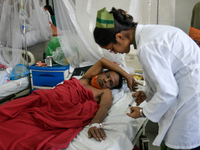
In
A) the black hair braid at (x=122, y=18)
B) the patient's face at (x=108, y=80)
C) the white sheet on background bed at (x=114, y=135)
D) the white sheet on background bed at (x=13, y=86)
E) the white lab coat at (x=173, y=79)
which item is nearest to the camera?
the white lab coat at (x=173, y=79)

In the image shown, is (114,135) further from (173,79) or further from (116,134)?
(173,79)

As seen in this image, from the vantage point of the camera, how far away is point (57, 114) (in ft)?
5.41

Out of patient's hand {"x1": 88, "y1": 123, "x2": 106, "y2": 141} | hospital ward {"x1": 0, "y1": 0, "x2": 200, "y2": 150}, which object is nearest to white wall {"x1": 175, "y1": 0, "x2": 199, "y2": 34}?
hospital ward {"x1": 0, "y1": 0, "x2": 200, "y2": 150}

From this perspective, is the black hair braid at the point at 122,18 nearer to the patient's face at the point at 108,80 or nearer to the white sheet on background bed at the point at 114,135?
the white sheet on background bed at the point at 114,135

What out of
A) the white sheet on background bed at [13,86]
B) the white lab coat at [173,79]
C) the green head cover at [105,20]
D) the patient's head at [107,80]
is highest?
the green head cover at [105,20]

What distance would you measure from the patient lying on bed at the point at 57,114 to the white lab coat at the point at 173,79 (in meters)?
0.53

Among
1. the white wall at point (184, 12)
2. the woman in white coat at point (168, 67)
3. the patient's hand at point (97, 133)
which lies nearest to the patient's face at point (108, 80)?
the patient's hand at point (97, 133)

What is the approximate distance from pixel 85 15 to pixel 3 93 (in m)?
1.71

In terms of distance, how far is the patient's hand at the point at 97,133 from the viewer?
1.29m

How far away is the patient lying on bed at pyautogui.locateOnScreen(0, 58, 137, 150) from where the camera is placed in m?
1.28

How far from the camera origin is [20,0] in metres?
2.48

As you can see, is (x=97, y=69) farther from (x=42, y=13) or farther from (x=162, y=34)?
(x=42, y=13)

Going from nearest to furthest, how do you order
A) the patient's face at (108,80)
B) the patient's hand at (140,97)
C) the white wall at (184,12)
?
the patient's hand at (140,97) → the patient's face at (108,80) → the white wall at (184,12)

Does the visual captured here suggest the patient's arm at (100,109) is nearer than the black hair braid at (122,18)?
No
